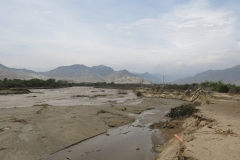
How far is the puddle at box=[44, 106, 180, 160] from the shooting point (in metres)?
9.02

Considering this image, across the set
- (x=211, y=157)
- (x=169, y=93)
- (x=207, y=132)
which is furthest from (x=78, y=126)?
(x=169, y=93)

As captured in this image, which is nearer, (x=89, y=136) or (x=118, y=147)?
(x=118, y=147)

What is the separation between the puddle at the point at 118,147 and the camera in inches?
355

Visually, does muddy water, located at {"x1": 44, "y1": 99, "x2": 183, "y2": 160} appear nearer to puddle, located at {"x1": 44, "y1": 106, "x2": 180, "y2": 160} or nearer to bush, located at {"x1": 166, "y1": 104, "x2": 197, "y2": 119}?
puddle, located at {"x1": 44, "y1": 106, "x2": 180, "y2": 160}

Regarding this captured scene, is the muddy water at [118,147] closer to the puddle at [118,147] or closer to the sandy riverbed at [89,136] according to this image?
the puddle at [118,147]

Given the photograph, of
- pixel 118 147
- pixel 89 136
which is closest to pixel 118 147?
pixel 118 147

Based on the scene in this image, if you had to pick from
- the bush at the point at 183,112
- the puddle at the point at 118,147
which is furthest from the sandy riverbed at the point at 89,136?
the bush at the point at 183,112

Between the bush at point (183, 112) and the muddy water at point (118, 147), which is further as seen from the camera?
the bush at point (183, 112)

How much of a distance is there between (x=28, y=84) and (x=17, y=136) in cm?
6652

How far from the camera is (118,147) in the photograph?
10.4 meters

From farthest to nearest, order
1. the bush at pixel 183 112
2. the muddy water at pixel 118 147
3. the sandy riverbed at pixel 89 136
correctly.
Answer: the bush at pixel 183 112 → the muddy water at pixel 118 147 → the sandy riverbed at pixel 89 136

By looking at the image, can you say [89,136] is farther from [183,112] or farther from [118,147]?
[183,112]

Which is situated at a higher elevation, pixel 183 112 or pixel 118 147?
pixel 183 112

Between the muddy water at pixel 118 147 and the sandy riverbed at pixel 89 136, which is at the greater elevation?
the sandy riverbed at pixel 89 136
